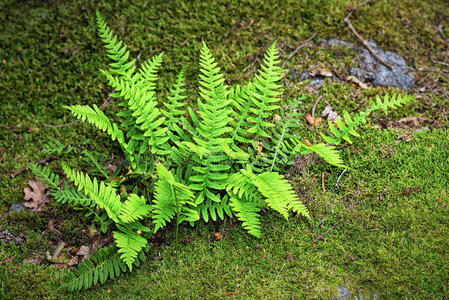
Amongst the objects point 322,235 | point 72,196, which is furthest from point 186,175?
point 322,235

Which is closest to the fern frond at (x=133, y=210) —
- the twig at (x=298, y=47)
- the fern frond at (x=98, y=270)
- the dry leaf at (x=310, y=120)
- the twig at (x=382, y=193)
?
the fern frond at (x=98, y=270)

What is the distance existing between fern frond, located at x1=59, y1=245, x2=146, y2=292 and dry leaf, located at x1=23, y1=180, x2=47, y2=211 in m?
1.03

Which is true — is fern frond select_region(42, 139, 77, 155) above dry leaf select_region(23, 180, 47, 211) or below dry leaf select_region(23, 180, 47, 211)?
above

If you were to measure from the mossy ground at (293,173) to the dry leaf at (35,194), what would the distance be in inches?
4.0

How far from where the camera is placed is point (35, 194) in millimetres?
3795

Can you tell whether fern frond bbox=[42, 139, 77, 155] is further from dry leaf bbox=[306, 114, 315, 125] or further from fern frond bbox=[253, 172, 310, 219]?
dry leaf bbox=[306, 114, 315, 125]

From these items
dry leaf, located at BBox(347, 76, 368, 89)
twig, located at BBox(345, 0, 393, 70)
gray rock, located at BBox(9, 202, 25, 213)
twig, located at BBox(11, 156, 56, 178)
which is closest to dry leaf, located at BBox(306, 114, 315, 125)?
dry leaf, located at BBox(347, 76, 368, 89)

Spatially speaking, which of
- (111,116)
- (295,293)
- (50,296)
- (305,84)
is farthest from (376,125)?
(50,296)

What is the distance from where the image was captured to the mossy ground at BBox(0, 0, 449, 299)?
116 inches

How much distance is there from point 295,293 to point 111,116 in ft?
9.48

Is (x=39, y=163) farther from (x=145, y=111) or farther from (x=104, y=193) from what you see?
(x=145, y=111)

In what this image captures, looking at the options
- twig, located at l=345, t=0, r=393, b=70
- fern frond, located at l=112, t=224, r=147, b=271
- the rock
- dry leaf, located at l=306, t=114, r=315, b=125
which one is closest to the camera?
fern frond, located at l=112, t=224, r=147, b=271

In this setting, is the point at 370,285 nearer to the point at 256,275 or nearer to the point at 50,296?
the point at 256,275

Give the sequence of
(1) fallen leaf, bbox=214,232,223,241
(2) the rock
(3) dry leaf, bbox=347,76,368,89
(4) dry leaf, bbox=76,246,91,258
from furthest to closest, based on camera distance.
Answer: (2) the rock
(3) dry leaf, bbox=347,76,368,89
(4) dry leaf, bbox=76,246,91,258
(1) fallen leaf, bbox=214,232,223,241
